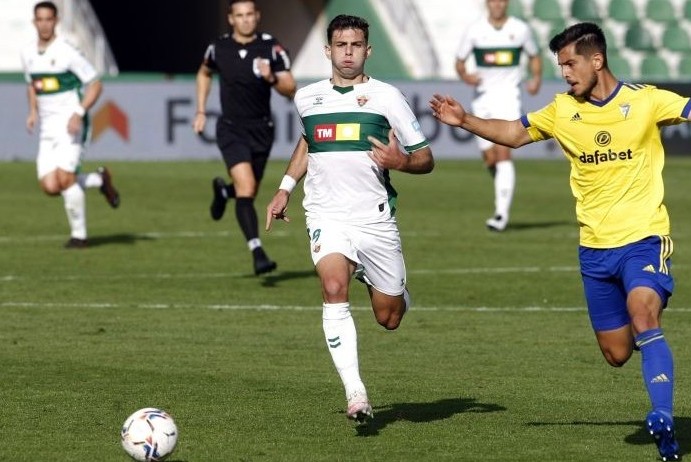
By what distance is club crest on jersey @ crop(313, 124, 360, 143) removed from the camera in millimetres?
8250

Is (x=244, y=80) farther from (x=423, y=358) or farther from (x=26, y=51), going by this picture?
(x=423, y=358)

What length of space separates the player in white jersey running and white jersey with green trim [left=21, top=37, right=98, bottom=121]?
8.72 metres

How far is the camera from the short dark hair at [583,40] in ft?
25.0

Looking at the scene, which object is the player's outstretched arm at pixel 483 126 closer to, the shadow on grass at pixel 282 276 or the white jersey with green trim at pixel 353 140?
the white jersey with green trim at pixel 353 140

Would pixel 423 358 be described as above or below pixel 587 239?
below

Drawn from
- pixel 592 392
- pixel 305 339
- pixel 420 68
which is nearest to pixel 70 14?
pixel 420 68

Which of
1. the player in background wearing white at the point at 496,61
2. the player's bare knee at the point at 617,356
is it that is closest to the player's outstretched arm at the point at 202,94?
the player in background wearing white at the point at 496,61

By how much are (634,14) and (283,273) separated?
24.9 m

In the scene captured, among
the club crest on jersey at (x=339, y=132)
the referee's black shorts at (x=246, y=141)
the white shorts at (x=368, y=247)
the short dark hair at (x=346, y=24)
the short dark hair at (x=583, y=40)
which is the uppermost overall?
the short dark hair at (x=346, y=24)

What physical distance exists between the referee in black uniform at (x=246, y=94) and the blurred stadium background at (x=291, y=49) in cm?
1374

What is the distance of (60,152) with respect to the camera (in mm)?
16938

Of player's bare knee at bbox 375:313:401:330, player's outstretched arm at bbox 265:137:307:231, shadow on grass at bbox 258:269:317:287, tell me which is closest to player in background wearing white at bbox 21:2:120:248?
shadow on grass at bbox 258:269:317:287

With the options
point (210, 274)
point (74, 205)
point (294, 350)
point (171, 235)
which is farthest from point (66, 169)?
point (294, 350)

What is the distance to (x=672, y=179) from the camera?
26.1 meters
